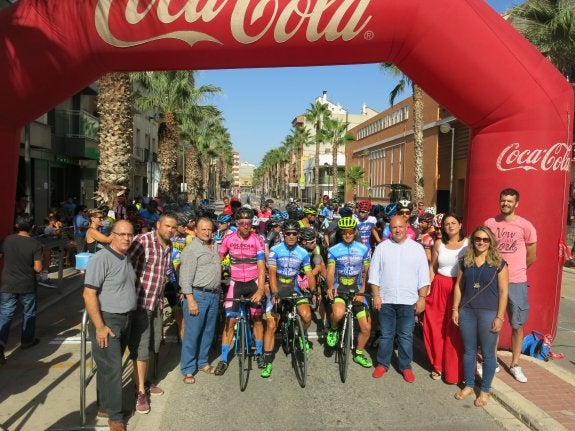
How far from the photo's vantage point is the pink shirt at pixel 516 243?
544cm

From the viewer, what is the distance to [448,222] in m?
5.48

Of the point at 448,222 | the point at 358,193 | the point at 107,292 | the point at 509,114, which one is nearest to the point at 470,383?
the point at 448,222

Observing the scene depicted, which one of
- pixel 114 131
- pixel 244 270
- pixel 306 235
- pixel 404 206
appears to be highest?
pixel 114 131

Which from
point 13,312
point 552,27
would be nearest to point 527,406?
point 13,312

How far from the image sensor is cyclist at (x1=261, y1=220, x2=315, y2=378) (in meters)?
5.73

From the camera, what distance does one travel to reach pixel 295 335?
565 centimetres

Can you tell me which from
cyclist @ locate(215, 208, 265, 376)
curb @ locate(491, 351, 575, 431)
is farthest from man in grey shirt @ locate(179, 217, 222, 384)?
curb @ locate(491, 351, 575, 431)

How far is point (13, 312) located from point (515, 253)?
19.8ft

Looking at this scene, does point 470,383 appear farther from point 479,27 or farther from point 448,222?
point 479,27

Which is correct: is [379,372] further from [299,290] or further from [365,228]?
[365,228]

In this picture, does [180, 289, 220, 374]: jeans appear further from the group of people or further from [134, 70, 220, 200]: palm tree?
[134, 70, 220, 200]: palm tree

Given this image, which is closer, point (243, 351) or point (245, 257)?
point (243, 351)

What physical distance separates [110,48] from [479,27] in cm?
467

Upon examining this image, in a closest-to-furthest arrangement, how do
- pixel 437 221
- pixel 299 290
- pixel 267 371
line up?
pixel 267 371 → pixel 299 290 → pixel 437 221
